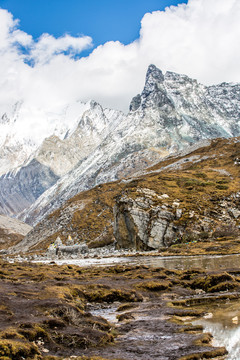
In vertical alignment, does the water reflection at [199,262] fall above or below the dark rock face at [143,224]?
below

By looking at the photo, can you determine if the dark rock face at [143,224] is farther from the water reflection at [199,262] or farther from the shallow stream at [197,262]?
the water reflection at [199,262]

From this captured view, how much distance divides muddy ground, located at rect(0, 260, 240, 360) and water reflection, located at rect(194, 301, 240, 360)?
365 mm

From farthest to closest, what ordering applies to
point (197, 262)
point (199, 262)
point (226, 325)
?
point (197, 262) < point (199, 262) < point (226, 325)

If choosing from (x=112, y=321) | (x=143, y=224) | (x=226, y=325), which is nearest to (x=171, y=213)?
(x=143, y=224)

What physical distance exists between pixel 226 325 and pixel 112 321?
17.8 feet

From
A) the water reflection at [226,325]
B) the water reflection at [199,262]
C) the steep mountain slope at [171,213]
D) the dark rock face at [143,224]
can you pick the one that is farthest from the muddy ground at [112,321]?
the dark rock face at [143,224]

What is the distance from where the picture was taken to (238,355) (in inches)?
384

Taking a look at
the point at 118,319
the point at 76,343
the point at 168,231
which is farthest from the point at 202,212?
the point at 76,343

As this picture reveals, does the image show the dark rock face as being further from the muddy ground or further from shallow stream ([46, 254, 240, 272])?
the muddy ground

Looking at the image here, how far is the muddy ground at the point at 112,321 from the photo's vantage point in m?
10.5

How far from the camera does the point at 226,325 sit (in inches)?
499

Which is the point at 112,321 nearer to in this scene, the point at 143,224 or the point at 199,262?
the point at 199,262

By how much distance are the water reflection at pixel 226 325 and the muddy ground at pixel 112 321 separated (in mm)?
365

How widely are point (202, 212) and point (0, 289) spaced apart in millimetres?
49335
